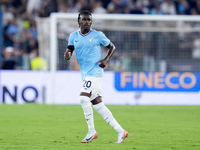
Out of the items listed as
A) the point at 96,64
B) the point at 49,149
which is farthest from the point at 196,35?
the point at 49,149

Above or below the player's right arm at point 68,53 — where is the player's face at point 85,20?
above

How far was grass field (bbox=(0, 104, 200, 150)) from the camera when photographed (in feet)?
24.2

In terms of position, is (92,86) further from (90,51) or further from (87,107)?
(90,51)

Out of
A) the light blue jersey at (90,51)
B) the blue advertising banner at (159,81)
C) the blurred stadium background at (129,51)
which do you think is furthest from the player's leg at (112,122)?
the blue advertising banner at (159,81)

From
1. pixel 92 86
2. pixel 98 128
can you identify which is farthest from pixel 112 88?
pixel 92 86

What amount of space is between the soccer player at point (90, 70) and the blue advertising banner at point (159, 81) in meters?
9.41

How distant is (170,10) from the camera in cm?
2192

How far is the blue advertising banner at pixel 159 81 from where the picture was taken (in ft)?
56.5

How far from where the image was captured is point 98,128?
32.6ft

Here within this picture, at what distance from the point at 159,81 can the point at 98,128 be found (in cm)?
772

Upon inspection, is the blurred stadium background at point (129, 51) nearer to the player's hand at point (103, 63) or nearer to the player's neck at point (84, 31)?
the player's neck at point (84, 31)

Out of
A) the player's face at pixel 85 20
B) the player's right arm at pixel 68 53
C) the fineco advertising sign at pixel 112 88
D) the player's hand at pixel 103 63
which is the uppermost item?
the player's face at pixel 85 20

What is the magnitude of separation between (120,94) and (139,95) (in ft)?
2.30

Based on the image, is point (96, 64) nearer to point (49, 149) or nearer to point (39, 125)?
point (49, 149)
